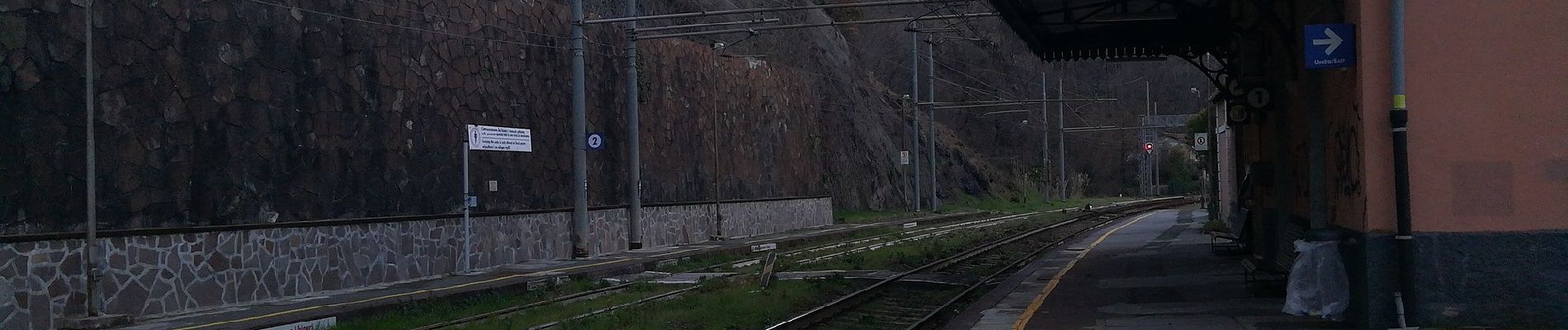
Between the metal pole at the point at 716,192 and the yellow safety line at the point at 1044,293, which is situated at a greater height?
the metal pole at the point at 716,192

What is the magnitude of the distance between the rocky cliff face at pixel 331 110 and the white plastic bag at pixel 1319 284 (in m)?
13.7

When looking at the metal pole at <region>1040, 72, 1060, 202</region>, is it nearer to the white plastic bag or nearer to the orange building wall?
the white plastic bag

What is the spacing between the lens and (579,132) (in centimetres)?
2745

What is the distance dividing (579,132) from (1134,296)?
13749mm

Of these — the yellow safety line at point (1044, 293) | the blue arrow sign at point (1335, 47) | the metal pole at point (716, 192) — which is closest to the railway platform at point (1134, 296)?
the yellow safety line at point (1044, 293)

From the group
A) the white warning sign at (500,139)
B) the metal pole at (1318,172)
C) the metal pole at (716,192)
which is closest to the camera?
the metal pole at (1318,172)

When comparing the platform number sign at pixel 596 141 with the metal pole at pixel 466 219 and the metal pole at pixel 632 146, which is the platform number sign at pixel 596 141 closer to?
the metal pole at pixel 632 146

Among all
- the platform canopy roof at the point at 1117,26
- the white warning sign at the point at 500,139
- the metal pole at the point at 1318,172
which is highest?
the platform canopy roof at the point at 1117,26

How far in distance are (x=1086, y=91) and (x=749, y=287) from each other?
8128 centimetres

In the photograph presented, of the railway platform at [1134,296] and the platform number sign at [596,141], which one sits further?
the platform number sign at [596,141]

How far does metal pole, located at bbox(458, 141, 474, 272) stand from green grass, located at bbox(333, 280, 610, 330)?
2.70 metres

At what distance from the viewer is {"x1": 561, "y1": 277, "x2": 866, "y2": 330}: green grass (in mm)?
15023

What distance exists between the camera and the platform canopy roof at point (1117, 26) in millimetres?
21469

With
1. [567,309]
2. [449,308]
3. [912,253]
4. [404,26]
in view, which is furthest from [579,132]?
[567,309]
